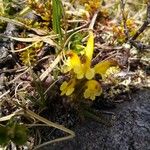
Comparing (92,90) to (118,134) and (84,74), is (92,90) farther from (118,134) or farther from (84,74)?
(118,134)

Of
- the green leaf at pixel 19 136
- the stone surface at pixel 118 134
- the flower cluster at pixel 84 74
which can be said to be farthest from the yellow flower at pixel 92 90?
the green leaf at pixel 19 136

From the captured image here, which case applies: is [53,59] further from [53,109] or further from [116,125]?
[116,125]

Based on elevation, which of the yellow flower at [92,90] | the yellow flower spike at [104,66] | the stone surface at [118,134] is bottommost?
the stone surface at [118,134]

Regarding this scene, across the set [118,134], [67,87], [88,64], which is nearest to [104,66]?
[88,64]

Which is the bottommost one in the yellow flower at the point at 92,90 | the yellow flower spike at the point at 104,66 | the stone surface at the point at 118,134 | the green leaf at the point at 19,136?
the stone surface at the point at 118,134

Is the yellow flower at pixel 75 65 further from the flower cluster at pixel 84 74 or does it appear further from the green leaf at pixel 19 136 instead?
the green leaf at pixel 19 136

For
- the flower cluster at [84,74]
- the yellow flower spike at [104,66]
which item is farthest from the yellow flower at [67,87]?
the yellow flower spike at [104,66]

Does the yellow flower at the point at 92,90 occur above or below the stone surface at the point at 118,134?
above

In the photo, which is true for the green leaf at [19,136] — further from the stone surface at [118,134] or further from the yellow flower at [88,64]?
the yellow flower at [88,64]

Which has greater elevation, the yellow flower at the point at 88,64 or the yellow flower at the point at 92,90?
the yellow flower at the point at 88,64
